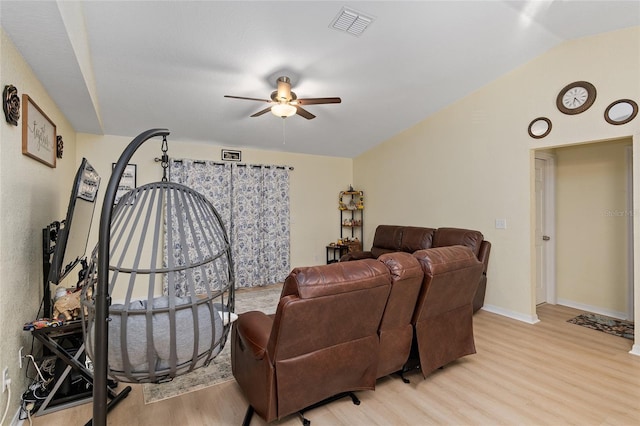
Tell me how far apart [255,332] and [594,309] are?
4500 millimetres

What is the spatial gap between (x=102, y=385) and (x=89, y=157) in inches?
163

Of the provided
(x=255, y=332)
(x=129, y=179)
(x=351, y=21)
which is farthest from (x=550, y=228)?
(x=129, y=179)

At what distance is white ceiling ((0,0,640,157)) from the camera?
2.40m

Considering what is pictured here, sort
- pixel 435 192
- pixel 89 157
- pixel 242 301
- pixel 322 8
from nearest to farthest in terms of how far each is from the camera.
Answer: pixel 322 8 < pixel 89 157 < pixel 242 301 < pixel 435 192

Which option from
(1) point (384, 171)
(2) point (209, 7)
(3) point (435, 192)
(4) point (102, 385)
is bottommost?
(4) point (102, 385)

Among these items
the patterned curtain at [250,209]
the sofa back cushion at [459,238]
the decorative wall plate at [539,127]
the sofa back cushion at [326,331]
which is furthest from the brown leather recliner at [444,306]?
the patterned curtain at [250,209]

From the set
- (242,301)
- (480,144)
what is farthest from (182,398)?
(480,144)

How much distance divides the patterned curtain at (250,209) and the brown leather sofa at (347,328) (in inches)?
124

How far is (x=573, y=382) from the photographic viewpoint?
2475mm

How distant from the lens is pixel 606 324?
3.65 meters

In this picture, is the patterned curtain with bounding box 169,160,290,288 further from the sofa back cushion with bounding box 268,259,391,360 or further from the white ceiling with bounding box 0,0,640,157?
the sofa back cushion with bounding box 268,259,391,360

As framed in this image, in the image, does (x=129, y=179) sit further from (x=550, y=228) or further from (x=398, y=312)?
(x=550, y=228)

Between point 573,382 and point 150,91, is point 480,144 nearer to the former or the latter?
point 573,382

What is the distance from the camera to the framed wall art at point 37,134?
2113 millimetres
